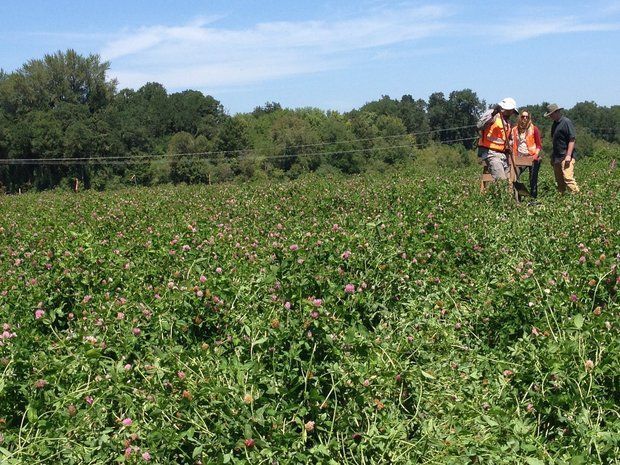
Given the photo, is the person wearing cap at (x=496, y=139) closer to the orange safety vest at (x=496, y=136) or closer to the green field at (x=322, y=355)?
the orange safety vest at (x=496, y=136)

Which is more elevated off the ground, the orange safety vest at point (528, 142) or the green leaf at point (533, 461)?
the orange safety vest at point (528, 142)

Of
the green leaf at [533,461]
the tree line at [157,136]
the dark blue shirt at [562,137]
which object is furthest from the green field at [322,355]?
the tree line at [157,136]

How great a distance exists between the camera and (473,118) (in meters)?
107

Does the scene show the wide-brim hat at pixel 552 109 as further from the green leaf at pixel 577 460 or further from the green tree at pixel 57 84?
the green tree at pixel 57 84

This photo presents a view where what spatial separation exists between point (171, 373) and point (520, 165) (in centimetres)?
944

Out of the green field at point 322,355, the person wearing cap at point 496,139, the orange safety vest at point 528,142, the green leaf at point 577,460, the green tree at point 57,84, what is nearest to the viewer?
the green leaf at point 577,460

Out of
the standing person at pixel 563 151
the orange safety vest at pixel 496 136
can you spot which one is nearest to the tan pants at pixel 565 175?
the standing person at pixel 563 151

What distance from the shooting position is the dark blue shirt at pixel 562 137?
463 inches

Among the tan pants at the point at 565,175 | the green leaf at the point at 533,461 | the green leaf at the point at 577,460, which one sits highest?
the tan pants at the point at 565,175

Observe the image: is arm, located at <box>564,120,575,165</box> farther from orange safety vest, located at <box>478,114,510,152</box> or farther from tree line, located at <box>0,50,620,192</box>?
tree line, located at <box>0,50,620,192</box>

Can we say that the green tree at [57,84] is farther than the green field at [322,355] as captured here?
Yes

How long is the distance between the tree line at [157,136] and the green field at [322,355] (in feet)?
166

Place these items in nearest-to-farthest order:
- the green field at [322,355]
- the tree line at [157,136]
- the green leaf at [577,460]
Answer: the green leaf at [577,460]
the green field at [322,355]
the tree line at [157,136]

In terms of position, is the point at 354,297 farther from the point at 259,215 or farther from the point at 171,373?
the point at 259,215
